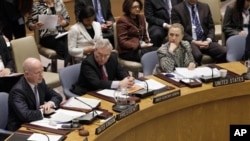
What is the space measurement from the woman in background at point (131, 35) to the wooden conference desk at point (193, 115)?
4.83ft

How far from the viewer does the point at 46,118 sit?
11.5ft

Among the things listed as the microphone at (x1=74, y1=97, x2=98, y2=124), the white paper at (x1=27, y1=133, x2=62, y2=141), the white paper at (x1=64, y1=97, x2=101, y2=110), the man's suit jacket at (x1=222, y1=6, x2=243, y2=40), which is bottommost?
the white paper at (x1=27, y1=133, x2=62, y2=141)

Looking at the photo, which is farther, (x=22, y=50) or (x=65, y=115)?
(x=22, y=50)

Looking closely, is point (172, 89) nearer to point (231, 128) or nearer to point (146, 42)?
point (231, 128)

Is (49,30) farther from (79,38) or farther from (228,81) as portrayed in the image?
(228,81)

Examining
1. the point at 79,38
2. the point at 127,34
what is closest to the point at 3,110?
the point at 79,38

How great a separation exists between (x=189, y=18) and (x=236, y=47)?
75cm

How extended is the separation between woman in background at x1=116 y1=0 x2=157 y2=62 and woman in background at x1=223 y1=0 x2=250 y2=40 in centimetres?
99

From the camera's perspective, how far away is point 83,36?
549 cm

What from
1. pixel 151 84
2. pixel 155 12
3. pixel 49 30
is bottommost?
pixel 151 84

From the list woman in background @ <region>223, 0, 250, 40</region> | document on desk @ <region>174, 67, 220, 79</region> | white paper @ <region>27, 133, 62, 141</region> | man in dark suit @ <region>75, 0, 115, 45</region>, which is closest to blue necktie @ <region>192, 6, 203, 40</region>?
woman in background @ <region>223, 0, 250, 40</region>

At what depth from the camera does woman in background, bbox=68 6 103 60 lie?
5418 millimetres

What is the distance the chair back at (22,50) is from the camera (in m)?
5.14

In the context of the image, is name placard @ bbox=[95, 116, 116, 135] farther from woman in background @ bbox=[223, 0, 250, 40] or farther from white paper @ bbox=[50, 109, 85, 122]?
woman in background @ bbox=[223, 0, 250, 40]
